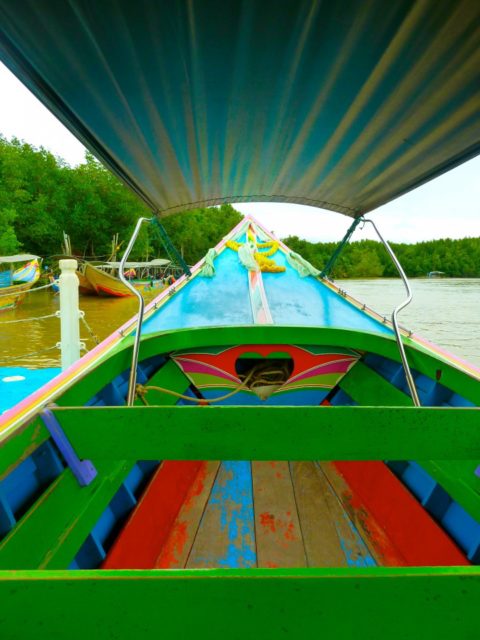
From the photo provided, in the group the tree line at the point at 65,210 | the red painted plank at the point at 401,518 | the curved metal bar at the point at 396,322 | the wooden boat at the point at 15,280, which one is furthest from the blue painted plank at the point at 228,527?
the tree line at the point at 65,210

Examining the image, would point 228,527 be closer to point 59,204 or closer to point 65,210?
point 59,204

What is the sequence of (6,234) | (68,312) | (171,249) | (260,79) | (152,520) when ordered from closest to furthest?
1. (260,79)
2. (152,520)
3. (68,312)
4. (171,249)
5. (6,234)

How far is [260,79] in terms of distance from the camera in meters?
1.50

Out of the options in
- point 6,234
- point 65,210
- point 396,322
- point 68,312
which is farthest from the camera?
point 65,210

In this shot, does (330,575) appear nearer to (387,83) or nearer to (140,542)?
(140,542)

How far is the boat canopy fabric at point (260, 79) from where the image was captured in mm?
1141

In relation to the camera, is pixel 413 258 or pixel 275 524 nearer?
pixel 275 524

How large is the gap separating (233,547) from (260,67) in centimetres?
229

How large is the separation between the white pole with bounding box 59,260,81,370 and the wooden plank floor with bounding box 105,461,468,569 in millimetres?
1469

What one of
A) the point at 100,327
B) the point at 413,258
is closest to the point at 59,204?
the point at 100,327

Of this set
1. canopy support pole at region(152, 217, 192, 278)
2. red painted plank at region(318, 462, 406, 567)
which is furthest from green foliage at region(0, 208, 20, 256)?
red painted plank at region(318, 462, 406, 567)

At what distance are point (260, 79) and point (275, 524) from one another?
2.28 meters

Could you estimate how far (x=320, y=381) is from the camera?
7.84 ft

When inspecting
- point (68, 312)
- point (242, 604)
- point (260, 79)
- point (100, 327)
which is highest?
point (260, 79)
